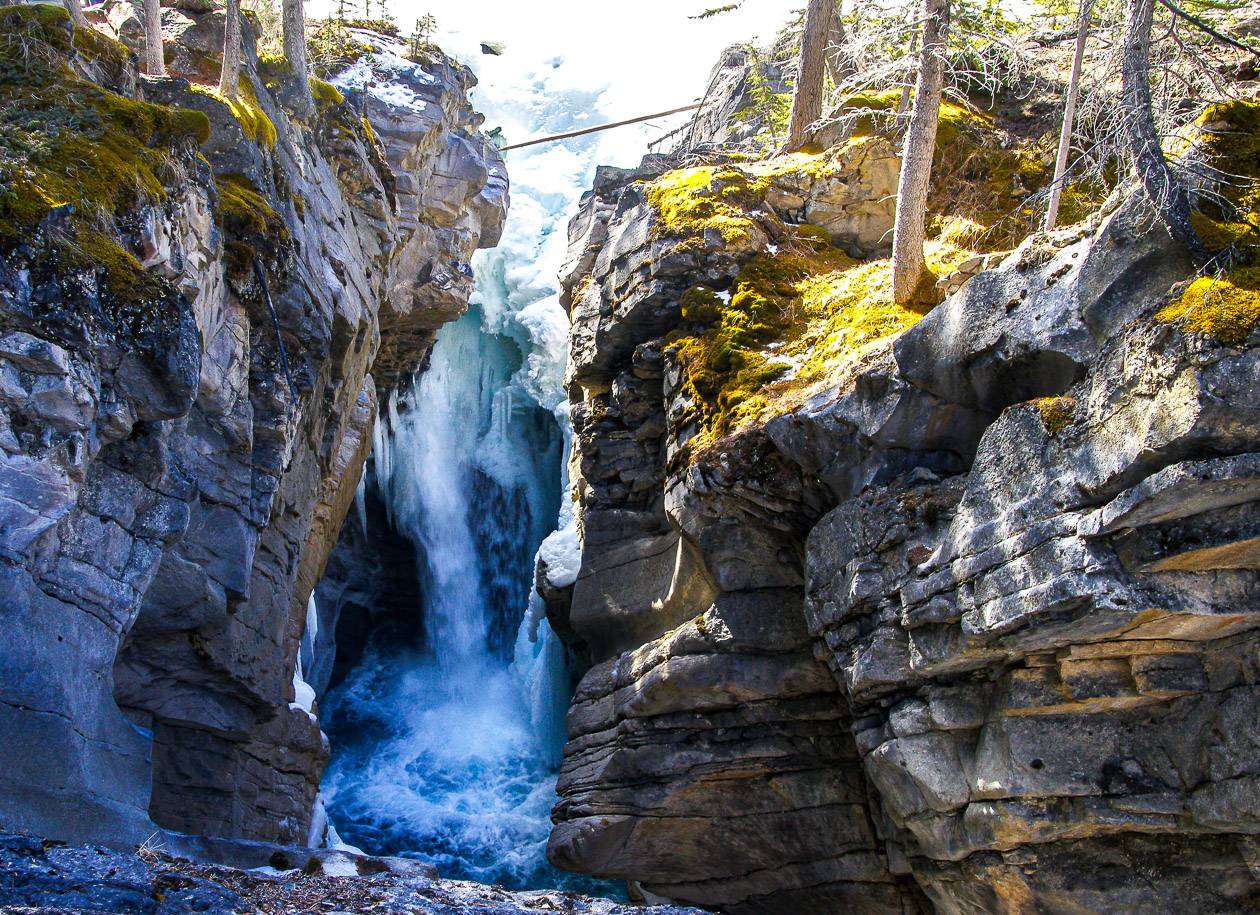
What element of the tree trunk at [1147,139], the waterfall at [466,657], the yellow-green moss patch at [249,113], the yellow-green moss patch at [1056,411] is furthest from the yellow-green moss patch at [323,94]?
the yellow-green moss patch at [1056,411]

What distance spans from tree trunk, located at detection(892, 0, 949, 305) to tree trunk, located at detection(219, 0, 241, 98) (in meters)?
10.9

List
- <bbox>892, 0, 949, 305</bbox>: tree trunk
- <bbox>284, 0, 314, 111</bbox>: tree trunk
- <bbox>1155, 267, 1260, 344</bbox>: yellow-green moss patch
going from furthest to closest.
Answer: <bbox>284, 0, 314, 111</bbox>: tree trunk, <bbox>892, 0, 949, 305</bbox>: tree trunk, <bbox>1155, 267, 1260, 344</bbox>: yellow-green moss patch

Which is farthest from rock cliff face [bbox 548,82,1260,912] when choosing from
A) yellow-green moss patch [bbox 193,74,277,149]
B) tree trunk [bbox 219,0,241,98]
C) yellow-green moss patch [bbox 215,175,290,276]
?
→ tree trunk [bbox 219,0,241,98]

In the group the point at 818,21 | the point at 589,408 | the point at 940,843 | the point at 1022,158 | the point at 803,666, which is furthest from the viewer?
the point at 818,21

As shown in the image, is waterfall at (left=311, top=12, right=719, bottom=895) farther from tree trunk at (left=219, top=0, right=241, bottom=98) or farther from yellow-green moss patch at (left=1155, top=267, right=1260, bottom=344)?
yellow-green moss patch at (left=1155, top=267, right=1260, bottom=344)

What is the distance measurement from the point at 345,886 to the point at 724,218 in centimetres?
1177

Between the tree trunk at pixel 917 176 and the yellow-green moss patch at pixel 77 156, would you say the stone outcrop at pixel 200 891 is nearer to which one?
the yellow-green moss patch at pixel 77 156

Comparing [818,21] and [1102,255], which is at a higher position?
[818,21]

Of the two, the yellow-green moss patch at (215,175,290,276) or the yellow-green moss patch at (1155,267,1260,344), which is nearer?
the yellow-green moss patch at (1155,267,1260,344)

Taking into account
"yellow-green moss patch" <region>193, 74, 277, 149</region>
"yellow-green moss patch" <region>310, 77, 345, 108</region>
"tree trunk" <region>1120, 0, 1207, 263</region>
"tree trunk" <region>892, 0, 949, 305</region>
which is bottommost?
"tree trunk" <region>1120, 0, 1207, 263</region>

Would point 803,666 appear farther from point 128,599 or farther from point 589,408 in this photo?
point 128,599

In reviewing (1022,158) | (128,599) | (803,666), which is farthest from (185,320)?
(1022,158)

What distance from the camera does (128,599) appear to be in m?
11.6

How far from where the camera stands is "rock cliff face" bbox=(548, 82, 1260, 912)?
9047 mm
